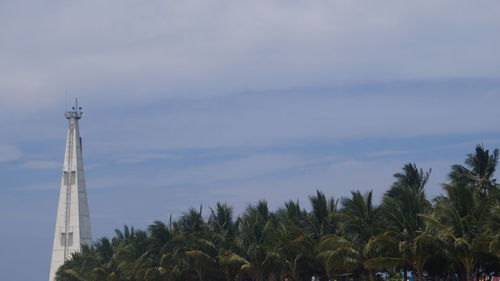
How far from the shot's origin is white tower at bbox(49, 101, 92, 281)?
318 feet

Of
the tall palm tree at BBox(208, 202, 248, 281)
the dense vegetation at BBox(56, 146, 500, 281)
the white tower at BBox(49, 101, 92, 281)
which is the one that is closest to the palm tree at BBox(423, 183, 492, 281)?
the dense vegetation at BBox(56, 146, 500, 281)

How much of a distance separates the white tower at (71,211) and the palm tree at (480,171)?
180 ft

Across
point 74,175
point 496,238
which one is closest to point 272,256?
point 496,238

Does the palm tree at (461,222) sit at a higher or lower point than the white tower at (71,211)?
lower

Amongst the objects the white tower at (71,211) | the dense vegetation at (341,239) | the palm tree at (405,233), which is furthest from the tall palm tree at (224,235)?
the white tower at (71,211)

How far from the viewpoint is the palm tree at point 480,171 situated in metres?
52.0

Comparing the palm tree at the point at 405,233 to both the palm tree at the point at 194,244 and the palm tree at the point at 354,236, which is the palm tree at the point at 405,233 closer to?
the palm tree at the point at 354,236

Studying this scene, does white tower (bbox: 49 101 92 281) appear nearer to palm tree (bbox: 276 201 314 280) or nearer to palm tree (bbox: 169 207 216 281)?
palm tree (bbox: 169 207 216 281)

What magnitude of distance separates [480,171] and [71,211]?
5707 cm

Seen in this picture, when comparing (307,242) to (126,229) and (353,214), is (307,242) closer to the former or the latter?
(353,214)

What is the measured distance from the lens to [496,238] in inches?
1571

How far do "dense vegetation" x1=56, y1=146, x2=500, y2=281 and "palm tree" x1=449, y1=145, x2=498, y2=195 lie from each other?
62mm

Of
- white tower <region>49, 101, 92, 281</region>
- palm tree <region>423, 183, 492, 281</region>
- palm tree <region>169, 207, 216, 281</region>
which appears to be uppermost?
white tower <region>49, 101, 92, 281</region>

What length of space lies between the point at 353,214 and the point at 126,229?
3250 cm
